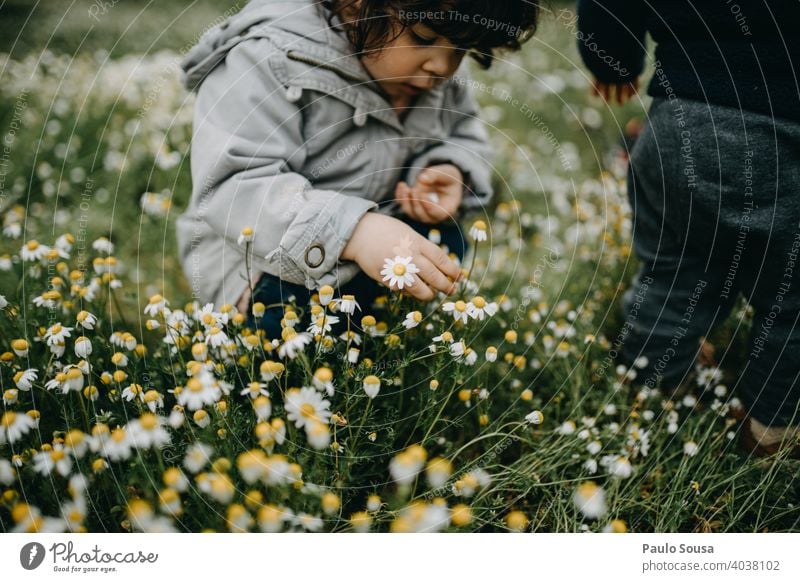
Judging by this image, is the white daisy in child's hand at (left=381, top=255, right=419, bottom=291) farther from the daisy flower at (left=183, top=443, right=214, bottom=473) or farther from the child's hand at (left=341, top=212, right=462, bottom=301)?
the daisy flower at (left=183, top=443, right=214, bottom=473)

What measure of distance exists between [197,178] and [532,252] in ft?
3.65

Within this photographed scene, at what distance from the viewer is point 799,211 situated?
1.00 metres

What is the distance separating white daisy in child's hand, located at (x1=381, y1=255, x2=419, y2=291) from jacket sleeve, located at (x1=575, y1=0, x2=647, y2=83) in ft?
2.26

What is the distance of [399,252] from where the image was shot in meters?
0.99

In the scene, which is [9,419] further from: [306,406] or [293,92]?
[293,92]

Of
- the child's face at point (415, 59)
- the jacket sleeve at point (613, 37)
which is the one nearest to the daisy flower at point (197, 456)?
the child's face at point (415, 59)

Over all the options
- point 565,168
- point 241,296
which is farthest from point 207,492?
point 565,168

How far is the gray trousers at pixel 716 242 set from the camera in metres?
1.00

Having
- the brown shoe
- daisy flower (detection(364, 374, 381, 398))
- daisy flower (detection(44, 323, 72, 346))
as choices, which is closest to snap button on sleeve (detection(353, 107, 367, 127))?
daisy flower (detection(364, 374, 381, 398))

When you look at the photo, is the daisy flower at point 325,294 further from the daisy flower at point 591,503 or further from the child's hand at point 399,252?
the daisy flower at point 591,503

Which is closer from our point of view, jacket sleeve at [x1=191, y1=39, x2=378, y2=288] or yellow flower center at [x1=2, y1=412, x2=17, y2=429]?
yellow flower center at [x1=2, y1=412, x2=17, y2=429]

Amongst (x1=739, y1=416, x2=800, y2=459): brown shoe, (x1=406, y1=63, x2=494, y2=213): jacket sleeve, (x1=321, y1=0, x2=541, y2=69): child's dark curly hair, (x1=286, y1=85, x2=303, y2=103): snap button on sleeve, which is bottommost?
(x1=739, y1=416, x2=800, y2=459): brown shoe

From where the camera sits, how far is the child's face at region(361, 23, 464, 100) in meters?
1.02

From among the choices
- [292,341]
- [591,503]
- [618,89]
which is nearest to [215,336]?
[292,341]
